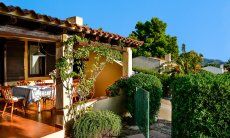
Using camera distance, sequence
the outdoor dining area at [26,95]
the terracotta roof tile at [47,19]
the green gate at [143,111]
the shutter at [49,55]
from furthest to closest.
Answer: the shutter at [49,55] → the outdoor dining area at [26,95] → the green gate at [143,111] → the terracotta roof tile at [47,19]

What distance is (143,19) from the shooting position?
51.1 metres

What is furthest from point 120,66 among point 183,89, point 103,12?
point 103,12

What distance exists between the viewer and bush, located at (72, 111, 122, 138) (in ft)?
24.6

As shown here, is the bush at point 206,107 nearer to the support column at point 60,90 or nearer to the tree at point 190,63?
the support column at point 60,90

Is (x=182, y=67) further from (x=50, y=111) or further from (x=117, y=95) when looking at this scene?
(x=50, y=111)

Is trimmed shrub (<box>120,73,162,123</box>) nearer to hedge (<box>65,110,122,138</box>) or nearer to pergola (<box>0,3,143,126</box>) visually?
pergola (<box>0,3,143,126</box>)

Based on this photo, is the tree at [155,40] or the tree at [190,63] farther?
the tree at [155,40]

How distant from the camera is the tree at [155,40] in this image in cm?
4763

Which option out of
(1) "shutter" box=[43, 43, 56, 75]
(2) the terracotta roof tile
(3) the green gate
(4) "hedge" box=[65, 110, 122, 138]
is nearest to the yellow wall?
(1) "shutter" box=[43, 43, 56, 75]

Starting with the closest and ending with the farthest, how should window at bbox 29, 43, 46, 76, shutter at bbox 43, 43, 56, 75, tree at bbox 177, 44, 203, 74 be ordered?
window at bbox 29, 43, 46, 76, shutter at bbox 43, 43, 56, 75, tree at bbox 177, 44, 203, 74

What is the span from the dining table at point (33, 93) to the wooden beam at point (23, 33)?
2670mm

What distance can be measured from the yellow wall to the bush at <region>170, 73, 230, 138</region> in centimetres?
656

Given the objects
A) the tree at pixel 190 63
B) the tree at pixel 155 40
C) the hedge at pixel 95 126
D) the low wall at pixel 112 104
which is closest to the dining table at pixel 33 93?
the low wall at pixel 112 104

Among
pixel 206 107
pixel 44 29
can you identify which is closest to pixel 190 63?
pixel 206 107
